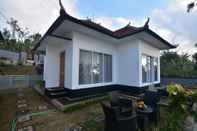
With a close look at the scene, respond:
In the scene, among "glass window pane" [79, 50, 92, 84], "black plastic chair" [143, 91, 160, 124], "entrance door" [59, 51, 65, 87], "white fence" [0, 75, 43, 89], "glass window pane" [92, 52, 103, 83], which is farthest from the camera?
"white fence" [0, 75, 43, 89]

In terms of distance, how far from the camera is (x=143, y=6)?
8.69 metres

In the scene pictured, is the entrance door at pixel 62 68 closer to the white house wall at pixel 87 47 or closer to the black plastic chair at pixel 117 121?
the white house wall at pixel 87 47

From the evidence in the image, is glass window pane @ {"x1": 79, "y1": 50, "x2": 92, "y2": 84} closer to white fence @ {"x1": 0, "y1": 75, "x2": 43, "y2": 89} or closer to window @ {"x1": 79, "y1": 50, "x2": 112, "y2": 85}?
window @ {"x1": 79, "y1": 50, "x2": 112, "y2": 85}

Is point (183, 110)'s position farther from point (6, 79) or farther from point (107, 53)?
point (6, 79)

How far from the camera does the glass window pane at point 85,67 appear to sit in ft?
20.7

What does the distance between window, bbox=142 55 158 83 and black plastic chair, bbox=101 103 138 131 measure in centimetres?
530

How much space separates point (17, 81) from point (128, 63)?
26.9 ft

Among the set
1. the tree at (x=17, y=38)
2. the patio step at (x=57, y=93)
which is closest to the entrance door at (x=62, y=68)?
the patio step at (x=57, y=93)

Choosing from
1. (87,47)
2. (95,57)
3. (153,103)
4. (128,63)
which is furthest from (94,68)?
(153,103)

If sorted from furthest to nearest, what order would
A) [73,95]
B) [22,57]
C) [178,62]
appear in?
1. [22,57]
2. [178,62]
3. [73,95]

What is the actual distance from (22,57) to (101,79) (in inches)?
877

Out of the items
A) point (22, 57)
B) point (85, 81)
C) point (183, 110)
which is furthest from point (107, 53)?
point (22, 57)

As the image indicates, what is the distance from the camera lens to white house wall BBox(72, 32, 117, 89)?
5.91 meters

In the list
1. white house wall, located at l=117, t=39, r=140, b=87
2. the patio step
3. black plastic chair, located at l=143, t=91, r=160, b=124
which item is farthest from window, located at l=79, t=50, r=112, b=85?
black plastic chair, located at l=143, t=91, r=160, b=124
